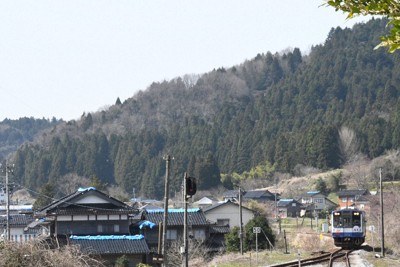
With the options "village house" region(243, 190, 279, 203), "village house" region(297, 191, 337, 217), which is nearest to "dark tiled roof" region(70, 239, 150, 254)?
"village house" region(297, 191, 337, 217)

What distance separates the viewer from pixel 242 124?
10931cm

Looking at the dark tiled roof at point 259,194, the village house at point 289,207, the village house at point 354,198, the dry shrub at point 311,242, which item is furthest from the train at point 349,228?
the dark tiled roof at point 259,194

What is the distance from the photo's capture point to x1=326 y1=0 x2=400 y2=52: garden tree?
19.1ft

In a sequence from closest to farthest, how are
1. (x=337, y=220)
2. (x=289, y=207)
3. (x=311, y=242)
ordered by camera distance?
(x=337, y=220) → (x=311, y=242) → (x=289, y=207)

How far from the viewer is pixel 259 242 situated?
3706 centimetres

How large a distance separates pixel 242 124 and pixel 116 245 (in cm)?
7635

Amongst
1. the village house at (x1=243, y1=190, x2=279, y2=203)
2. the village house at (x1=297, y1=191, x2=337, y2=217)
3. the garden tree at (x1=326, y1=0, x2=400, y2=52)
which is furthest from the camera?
the village house at (x1=243, y1=190, x2=279, y2=203)

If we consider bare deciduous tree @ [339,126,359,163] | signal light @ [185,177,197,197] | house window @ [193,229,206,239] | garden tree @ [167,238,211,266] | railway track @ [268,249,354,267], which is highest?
bare deciduous tree @ [339,126,359,163]

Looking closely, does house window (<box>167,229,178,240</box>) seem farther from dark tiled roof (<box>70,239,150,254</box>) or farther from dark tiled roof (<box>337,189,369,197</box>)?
dark tiled roof (<box>337,189,369,197</box>)

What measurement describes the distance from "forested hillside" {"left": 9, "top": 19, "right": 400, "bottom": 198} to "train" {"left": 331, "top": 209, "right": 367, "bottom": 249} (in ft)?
166

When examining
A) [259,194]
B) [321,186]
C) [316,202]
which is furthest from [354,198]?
[259,194]

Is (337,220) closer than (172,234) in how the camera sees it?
Yes

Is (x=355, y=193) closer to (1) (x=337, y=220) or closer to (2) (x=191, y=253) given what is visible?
(1) (x=337, y=220)

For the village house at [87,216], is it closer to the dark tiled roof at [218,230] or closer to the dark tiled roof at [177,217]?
the dark tiled roof at [177,217]
